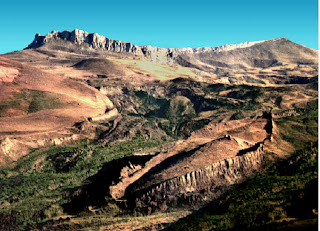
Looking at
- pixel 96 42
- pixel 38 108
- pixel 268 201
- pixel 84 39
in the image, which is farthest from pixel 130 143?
pixel 84 39

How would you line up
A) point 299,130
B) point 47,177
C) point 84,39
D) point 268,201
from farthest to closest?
point 84,39
point 299,130
point 47,177
point 268,201

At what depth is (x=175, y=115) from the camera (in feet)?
275

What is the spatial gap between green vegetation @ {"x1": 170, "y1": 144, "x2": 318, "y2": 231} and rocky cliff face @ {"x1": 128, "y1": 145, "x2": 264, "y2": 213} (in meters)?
2.09

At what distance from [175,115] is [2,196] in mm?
48042

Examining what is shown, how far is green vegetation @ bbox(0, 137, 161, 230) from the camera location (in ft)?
117

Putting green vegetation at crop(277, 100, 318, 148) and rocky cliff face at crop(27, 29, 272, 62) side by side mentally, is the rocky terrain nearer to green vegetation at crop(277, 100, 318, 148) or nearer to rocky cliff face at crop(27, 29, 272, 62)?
green vegetation at crop(277, 100, 318, 148)

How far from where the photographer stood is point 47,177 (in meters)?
45.0

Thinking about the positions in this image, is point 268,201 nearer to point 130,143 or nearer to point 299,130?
point 299,130

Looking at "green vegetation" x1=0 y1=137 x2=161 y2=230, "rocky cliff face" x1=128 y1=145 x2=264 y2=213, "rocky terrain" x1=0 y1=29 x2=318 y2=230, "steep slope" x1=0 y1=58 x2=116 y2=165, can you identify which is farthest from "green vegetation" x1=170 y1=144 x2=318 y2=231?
"steep slope" x1=0 y1=58 x2=116 y2=165

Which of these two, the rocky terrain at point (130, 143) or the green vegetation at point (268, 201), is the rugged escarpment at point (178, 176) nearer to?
the rocky terrain at point (130, 143)

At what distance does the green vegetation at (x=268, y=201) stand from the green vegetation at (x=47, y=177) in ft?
48.2

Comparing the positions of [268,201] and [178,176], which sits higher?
[268,201]

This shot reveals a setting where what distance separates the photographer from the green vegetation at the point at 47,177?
1407 inches

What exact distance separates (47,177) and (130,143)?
53.1ft
